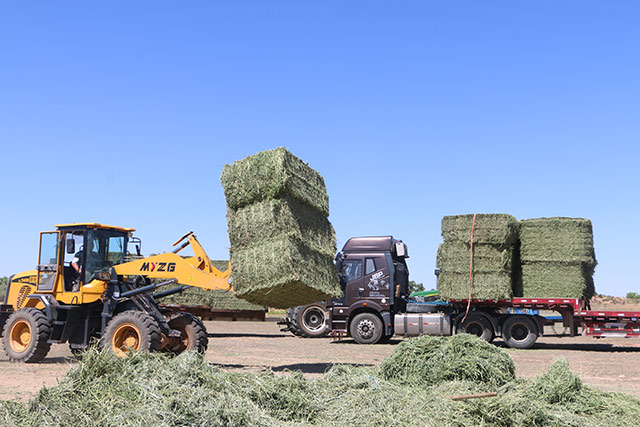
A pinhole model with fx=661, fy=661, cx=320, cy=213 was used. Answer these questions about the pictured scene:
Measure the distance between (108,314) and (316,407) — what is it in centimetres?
793

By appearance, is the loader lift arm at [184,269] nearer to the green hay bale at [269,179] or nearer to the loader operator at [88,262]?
the loader operator at [88,262]

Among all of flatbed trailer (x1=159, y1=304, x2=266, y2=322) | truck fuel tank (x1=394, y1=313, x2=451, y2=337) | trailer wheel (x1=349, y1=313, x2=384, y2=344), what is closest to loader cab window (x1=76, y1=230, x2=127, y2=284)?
trailer wheel (x1=349, y1=313, x2=384, y2=344)

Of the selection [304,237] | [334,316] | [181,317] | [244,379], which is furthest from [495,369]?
[334,316]

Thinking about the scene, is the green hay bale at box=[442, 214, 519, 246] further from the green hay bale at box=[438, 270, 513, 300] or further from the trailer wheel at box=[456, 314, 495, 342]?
the trailer wheel at box=[456, 314, 495, 342]

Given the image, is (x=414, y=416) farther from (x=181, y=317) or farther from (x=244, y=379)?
(x=181, y=317)

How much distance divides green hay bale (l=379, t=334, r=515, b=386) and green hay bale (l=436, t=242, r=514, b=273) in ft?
33.1

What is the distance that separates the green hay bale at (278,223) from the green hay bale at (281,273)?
15cm

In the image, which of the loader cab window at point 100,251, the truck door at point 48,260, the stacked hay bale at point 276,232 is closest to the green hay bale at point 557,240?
the stacked hay bale at point 276,232

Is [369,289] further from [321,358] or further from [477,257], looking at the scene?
[321,358]

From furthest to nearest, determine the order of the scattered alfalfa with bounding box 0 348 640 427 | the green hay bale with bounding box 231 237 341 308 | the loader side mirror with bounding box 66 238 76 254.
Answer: the loader side mirror with bounding box 66 238 76 254 → the green hay bale with bounding box 231 237 341 308 → the scattered alfalfa with bounding box 0 348 640 427

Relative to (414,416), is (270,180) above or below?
above

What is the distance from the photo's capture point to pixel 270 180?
40.2ft

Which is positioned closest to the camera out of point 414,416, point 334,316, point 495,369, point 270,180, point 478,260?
point 414,416

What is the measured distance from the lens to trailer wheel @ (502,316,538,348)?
1955 cm
